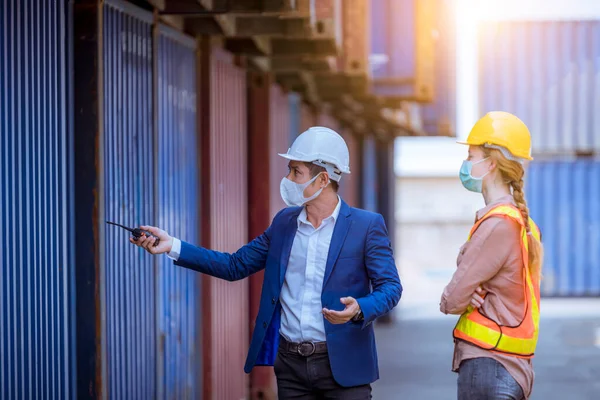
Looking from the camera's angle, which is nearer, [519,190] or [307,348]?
[307,348]

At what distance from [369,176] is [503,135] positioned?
1586 centimetres

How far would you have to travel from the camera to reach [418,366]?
1377 cm

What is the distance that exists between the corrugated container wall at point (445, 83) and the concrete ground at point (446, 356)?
3.90m

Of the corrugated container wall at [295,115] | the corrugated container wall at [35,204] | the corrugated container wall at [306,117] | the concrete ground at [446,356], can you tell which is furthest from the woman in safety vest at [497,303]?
the corrugated container wall at [306,117]

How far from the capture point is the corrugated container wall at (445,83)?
2106 cm

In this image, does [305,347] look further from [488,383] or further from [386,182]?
[386,182]

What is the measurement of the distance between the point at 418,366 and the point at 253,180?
15.5 ft

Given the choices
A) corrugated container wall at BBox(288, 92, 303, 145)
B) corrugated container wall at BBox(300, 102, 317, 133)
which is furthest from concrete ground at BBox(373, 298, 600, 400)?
corrugated container wall at BBox(300, 102, 317, 133)

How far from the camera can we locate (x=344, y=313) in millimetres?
4078

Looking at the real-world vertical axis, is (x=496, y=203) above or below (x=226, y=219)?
above

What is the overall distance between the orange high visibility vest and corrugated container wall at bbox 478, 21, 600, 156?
899 inches

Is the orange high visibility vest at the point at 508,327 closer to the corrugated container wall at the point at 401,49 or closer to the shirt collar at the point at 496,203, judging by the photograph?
the shirt collar at the point at 496,203

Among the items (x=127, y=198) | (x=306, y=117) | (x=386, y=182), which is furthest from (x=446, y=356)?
(x=127, y=198)

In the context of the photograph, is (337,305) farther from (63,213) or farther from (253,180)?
(253,180)
